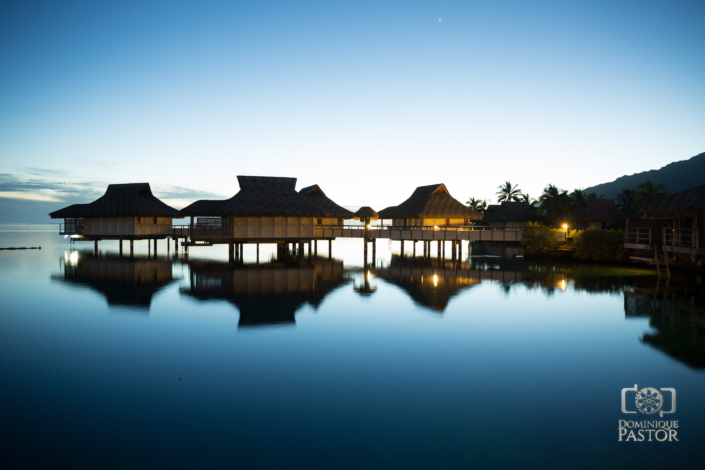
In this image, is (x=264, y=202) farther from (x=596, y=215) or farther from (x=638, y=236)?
(x=596, y=215)

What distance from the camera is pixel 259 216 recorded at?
94.1 ft

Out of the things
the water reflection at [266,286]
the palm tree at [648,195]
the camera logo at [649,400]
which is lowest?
the camera logo at [649,400]

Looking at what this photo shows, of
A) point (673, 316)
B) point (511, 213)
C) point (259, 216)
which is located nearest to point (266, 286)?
point (259, 216)

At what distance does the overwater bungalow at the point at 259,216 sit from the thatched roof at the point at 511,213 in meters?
28.1

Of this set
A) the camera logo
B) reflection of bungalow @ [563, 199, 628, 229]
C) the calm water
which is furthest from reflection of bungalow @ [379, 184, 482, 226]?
the camera logo

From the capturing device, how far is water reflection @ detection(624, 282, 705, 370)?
981 centimetres

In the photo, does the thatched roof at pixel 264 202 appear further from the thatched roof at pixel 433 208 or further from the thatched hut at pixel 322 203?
the thatched roof at pixel 433 208

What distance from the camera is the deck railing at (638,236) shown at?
2302cm

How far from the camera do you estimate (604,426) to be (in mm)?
6324

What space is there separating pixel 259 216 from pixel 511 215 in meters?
34.2

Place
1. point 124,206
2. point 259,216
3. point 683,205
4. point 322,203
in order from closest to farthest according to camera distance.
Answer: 1. point 683,205
2. point 259,216
3. point 124,206
4. point 322,203

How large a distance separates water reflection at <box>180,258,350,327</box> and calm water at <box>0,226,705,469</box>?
0.67 feet

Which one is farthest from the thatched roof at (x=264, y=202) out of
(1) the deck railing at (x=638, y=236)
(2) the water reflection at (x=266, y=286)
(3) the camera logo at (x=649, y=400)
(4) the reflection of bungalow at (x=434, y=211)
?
(3) the camera logo at (x=649, y=400)

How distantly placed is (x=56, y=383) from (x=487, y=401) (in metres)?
7.61
